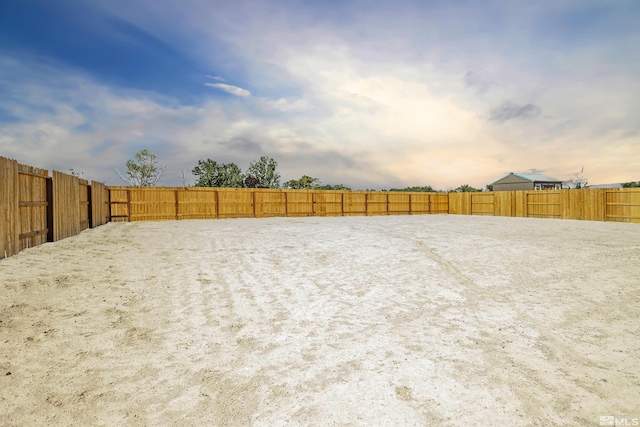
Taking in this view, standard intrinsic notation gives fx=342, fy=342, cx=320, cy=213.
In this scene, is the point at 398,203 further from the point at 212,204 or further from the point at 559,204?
the point at 212,204

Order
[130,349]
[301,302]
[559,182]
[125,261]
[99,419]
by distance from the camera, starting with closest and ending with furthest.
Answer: [99,419]
[130,349]
[301,302]
[125,261]
[559,182]

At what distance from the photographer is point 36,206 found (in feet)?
28.4

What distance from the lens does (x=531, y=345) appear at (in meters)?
3.80

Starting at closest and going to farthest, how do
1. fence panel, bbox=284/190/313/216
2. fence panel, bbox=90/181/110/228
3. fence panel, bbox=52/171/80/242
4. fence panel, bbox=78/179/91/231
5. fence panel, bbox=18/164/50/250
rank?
fence panel, bbox=18/164/50/250, fence panel, bbox=52/171/80/242, fence panel, bbox=78/179/91/231, fence panel, bbox=90/181/110/228, fence panel, bbox=284/190/313/216

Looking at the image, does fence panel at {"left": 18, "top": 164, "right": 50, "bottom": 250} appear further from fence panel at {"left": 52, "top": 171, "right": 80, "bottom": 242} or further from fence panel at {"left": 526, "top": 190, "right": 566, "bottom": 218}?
fence panel at {"left": 526, "top": 190, "right": 566, "bottom": 218}

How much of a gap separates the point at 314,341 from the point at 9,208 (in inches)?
290

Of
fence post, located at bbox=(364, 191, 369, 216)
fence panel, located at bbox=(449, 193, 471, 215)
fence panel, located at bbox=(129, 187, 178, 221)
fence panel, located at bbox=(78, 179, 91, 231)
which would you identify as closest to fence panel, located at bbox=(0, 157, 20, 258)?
fence panel, located at bbox=(78, 179, 91, 231)

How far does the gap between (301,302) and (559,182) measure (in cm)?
4778

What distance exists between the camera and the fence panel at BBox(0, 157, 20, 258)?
6.82 meters

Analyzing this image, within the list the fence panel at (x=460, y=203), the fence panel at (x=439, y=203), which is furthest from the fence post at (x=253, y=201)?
the fence panel at (x=460, y=203)

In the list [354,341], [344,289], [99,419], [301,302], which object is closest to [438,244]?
[344,289]

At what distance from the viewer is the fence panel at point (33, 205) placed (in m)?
7.92

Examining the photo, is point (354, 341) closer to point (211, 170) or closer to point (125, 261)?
point (125, 261)
